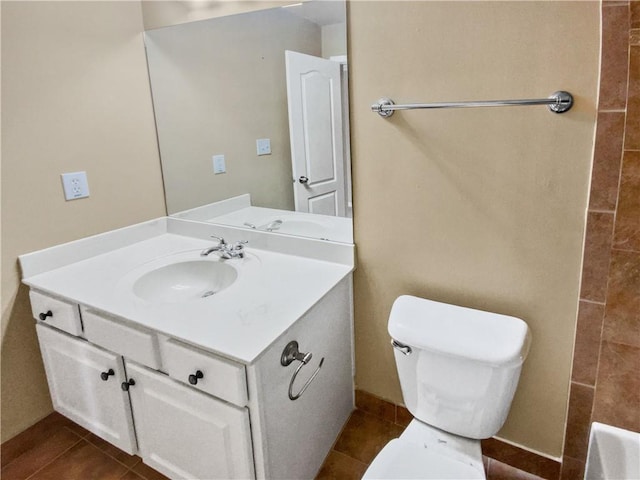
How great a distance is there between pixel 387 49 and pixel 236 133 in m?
0.78

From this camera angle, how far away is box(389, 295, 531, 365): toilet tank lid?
114 centimetres

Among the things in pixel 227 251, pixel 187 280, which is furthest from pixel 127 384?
pixel 227 251

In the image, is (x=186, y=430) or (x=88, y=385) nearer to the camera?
(x=186, y=430)

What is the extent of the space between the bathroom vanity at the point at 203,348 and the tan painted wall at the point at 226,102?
265 mm

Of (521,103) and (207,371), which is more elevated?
(521,103)

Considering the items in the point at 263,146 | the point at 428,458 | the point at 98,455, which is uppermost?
the point at 263,146

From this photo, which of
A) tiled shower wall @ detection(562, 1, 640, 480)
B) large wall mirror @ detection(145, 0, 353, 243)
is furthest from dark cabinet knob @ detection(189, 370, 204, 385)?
tiled shower wall @ detection(562, 1, 640, 480)

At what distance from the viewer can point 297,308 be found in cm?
122

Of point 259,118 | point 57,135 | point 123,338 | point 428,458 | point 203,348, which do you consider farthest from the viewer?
point 259,118

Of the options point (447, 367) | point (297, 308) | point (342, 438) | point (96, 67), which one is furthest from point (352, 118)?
point (342, 438)

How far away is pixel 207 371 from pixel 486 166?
102cm

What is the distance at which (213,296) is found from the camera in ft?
4.32

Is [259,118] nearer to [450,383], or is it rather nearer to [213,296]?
[213,296]

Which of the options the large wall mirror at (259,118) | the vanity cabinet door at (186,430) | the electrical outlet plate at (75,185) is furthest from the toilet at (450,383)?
the electrical outlet plate at (75,185)
